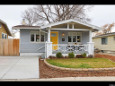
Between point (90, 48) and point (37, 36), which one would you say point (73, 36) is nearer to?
point (90, 48)

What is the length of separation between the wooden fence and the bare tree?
13.2 m

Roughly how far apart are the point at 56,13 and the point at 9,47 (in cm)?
1536

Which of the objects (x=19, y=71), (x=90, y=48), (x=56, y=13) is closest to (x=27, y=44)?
(x=19, y=71)

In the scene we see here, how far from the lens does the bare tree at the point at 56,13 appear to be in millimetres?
21219

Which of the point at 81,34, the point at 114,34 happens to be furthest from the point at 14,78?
the point at 114,34

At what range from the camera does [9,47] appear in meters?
9.95

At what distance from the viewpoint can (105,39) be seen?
610 inches

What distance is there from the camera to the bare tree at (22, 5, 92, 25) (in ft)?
69.6

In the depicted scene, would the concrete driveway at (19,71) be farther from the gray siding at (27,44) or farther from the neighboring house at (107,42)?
the neighboring house at (107,42)

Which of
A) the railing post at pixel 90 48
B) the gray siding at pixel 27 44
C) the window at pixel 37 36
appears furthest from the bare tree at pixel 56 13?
the railing post at pixel 90 48

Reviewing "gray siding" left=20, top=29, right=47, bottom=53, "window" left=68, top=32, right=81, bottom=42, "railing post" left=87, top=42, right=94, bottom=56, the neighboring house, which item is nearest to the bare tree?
the neighboring house

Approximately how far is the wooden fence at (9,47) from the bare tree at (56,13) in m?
13.2
